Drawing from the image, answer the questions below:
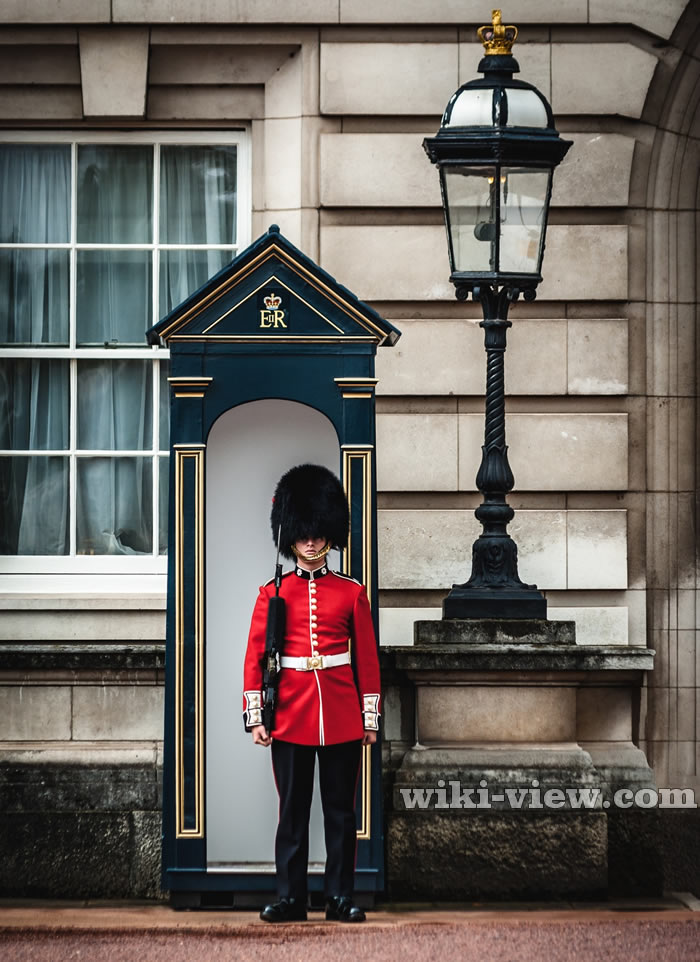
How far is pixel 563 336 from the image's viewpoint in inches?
319

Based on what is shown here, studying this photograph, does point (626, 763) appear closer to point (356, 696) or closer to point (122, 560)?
point (356, 696)

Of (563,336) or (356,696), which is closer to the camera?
(356,696)

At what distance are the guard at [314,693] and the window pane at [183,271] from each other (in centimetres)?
244

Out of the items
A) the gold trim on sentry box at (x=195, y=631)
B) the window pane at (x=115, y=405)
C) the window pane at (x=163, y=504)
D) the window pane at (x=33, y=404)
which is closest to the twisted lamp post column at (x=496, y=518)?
the gold trim on sentry box at (x=195, y=631)

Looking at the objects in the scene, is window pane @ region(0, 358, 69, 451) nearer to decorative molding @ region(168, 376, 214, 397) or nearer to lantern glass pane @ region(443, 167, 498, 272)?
decorative molding @ region(168, 376, 214, 397)

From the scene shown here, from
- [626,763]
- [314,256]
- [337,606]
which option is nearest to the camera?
[337,606]

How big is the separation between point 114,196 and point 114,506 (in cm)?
160

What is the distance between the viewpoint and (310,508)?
239 inches

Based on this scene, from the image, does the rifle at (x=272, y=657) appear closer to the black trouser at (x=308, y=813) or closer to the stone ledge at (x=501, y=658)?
the black trouser at (x=308, y=813)

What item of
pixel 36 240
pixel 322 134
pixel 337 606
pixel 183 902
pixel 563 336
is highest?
pixel 322 134

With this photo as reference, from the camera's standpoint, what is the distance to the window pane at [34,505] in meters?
8.26

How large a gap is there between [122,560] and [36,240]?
1714 millimetres

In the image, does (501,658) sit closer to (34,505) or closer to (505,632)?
(505,632)

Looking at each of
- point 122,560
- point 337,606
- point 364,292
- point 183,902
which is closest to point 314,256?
point 364,292
